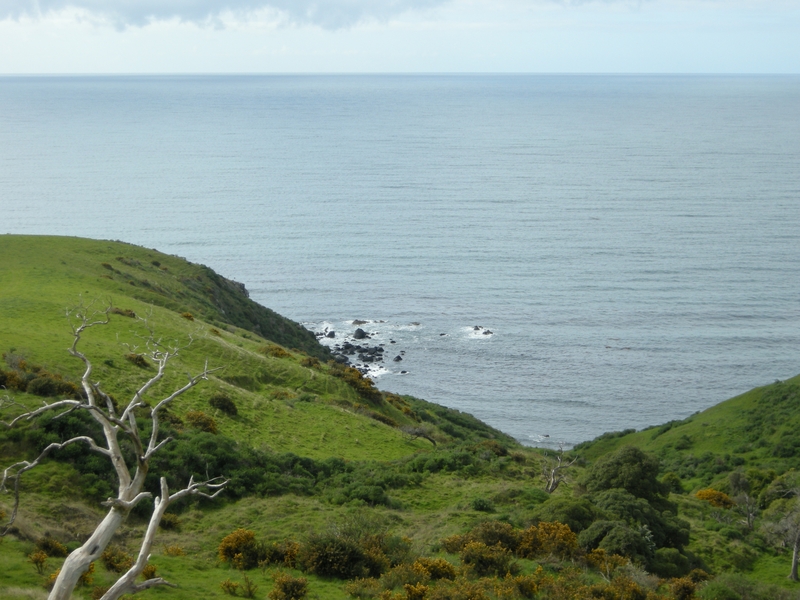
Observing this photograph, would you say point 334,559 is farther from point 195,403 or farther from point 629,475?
point 195,403

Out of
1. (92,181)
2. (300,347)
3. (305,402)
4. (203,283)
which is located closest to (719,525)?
(305,402)

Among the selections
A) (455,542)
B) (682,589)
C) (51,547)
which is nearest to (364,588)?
(455,542)

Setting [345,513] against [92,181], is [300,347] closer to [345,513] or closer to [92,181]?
[345,513]

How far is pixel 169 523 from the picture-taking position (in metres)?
20.1

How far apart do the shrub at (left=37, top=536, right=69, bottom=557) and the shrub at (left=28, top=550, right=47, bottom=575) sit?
0.95 metres

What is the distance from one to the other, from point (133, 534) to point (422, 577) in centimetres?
798

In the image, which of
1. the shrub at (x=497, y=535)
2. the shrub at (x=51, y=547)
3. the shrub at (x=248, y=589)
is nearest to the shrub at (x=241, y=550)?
the shrub at (x=248, y=589)

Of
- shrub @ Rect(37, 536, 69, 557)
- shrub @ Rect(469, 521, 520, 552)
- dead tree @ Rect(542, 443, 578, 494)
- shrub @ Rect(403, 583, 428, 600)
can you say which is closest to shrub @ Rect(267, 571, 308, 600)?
shrub @ Rect(403, 583, 428, 600)

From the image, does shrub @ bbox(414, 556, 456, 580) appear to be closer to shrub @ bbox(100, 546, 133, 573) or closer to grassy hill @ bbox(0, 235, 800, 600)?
grassy hill @ bbox(0, 235, 800, 600)

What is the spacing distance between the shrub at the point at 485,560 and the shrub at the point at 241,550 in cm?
531

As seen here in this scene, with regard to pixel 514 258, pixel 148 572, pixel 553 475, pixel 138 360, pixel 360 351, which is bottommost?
pixel 360 351

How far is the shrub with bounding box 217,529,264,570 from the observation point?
17.6 meters

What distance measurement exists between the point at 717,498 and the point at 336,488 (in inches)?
812

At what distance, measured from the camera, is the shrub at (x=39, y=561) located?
1472cm
